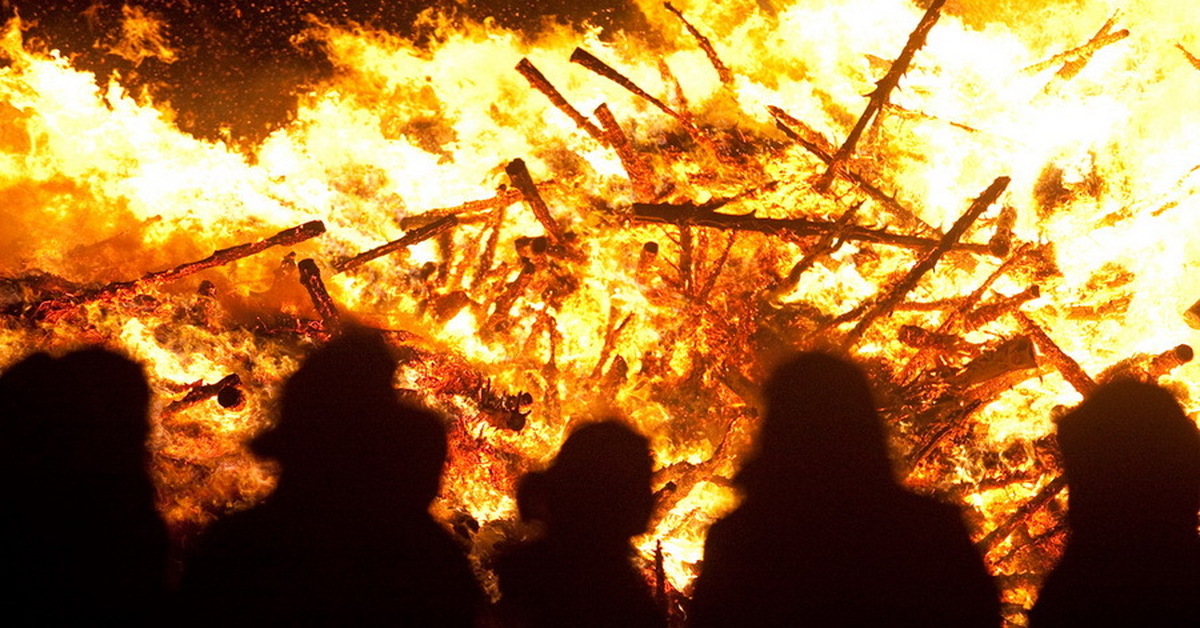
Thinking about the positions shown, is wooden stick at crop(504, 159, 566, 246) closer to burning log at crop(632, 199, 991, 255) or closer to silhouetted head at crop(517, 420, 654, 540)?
burning log at crop(632, 199, 991, 255)

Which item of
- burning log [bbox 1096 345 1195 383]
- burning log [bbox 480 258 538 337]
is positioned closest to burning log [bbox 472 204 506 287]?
burning log [bbox 480 258 538 337]

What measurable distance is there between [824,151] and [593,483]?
2.23 meters

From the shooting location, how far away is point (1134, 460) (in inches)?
116

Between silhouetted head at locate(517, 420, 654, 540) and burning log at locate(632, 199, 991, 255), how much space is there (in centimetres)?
121

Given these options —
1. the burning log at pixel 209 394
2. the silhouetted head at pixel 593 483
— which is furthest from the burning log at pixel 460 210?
the silhouetted head at pixel 593 483

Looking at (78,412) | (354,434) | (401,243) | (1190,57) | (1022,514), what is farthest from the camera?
(1022,514)

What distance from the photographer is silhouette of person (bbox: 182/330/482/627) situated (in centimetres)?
293

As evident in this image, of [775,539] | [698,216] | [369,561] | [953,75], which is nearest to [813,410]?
[775,539]

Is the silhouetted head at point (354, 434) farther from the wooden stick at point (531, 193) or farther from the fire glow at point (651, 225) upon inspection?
the wooden stick at point (531, 193)

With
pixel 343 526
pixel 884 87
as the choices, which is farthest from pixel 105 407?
pixel 884 87

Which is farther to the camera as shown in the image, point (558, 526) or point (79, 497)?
point (558, 526)

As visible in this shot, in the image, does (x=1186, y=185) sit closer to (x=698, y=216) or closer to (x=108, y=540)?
(x=698, y=216)

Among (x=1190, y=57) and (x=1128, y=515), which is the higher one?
(x=1190, y=57)

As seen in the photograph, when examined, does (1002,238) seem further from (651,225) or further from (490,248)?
(490,248)
